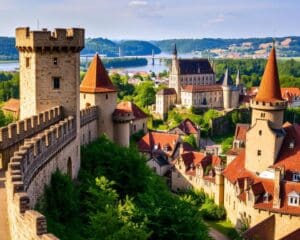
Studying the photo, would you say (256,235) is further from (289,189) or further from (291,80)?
(291,80)

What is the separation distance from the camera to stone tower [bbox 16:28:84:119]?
3008cm

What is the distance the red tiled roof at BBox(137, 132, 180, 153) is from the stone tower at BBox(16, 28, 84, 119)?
1520 inches

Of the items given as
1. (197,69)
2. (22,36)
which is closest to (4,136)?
(22,36)

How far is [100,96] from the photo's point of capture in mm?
41406

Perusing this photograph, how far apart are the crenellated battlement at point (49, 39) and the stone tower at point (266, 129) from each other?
26.5 meters

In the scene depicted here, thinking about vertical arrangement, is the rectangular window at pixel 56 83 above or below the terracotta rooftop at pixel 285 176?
above

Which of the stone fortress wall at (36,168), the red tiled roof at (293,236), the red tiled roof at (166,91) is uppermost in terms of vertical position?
the red tiled roof at (166,91)

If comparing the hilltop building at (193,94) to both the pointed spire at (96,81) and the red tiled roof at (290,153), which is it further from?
the pointed spire at (96,81)

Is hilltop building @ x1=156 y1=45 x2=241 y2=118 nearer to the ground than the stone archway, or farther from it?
farther from it

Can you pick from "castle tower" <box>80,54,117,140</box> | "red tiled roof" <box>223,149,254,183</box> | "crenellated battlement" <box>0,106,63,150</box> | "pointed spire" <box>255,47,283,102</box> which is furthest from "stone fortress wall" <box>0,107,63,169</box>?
"pointed spire" <box>255,47,283,102</box>

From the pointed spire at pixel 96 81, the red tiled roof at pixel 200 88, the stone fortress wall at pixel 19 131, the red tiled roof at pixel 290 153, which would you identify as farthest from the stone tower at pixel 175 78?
the stone fortress wall at pixel 19 131

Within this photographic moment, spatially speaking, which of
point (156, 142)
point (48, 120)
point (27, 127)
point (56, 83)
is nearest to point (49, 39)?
point (56, 83)

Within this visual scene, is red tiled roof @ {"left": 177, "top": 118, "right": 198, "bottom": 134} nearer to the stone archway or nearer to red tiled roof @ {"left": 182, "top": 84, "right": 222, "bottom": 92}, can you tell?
red tiled roof @ {"left": 182, "top": 84, "right": 222, "bottom": 92}

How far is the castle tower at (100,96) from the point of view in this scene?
41.4 meters
